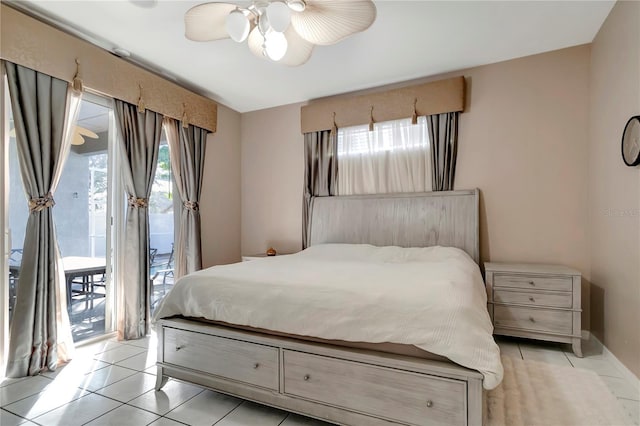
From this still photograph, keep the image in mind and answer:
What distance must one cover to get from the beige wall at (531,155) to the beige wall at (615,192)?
11cm

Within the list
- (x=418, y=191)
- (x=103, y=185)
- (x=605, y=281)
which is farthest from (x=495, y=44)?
(x=103, y=185)

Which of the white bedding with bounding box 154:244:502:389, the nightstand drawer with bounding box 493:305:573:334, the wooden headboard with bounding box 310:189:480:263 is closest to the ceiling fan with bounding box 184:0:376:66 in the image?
the white bedding with bounding box 154:244:502:389

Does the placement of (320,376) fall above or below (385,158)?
below

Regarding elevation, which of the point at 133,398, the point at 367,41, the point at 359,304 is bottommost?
the point at 133,398

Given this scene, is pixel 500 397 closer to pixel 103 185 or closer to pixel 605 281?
pixel 605 281

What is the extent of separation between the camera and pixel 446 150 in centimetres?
326

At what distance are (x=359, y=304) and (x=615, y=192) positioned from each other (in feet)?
7.08

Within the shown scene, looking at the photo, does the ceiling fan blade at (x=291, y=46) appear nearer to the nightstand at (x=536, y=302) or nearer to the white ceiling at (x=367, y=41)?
the white ceiling at (x=367, y=41)

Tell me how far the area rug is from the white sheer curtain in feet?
6.13

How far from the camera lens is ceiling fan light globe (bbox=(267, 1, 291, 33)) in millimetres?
1651

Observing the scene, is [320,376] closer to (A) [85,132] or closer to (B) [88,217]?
(B) [88,217]

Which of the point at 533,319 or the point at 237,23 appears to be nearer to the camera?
the point at 237,23

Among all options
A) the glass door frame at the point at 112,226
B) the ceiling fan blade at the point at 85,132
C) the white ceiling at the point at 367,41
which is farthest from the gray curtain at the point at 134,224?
the white ceiling at the point at 367,41

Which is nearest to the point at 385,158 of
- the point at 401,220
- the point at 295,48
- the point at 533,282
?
the point at 401,220
